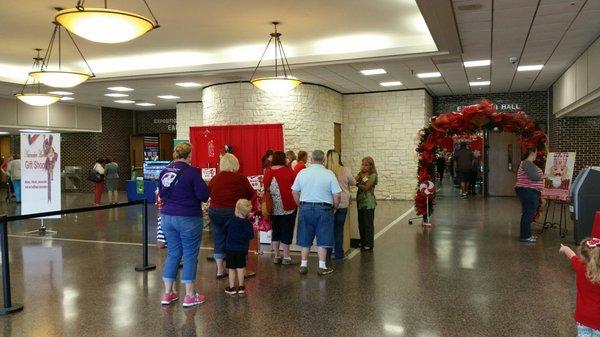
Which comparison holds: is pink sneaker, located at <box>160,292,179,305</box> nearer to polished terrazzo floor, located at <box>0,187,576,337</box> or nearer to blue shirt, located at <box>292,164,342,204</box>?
polished terrazzo floor, located at <box>0,187,576,337</box>

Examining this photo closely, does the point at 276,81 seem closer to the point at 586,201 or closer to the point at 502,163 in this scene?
the point at 586,201

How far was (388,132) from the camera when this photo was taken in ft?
48.5

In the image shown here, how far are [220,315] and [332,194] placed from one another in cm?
199

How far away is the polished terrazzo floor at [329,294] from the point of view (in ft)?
13.6

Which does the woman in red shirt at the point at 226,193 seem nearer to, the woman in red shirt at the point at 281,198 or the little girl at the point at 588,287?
the woman in red shirt at the point at 281,198

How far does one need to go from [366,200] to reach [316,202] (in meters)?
1.67

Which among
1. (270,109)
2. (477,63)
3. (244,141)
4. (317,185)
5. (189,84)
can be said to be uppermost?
(477,63)

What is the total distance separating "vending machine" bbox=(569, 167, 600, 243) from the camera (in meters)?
7.11

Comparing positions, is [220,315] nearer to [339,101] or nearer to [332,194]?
[332,194]

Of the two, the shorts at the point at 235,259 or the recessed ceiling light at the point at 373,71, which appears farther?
the recessed ceiling light at the point at 373,71

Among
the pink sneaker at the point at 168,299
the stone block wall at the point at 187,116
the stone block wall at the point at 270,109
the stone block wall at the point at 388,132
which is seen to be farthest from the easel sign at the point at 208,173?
the pink sneaker at the point at 168,299

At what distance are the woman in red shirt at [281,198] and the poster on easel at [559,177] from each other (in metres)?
4.74

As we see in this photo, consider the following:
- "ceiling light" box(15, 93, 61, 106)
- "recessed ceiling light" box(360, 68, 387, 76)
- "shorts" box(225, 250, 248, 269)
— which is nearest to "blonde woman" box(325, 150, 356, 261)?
"shorts" box(225, 250, 248, 269)

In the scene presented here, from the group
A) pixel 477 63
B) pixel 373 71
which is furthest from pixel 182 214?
pixel 477 63
